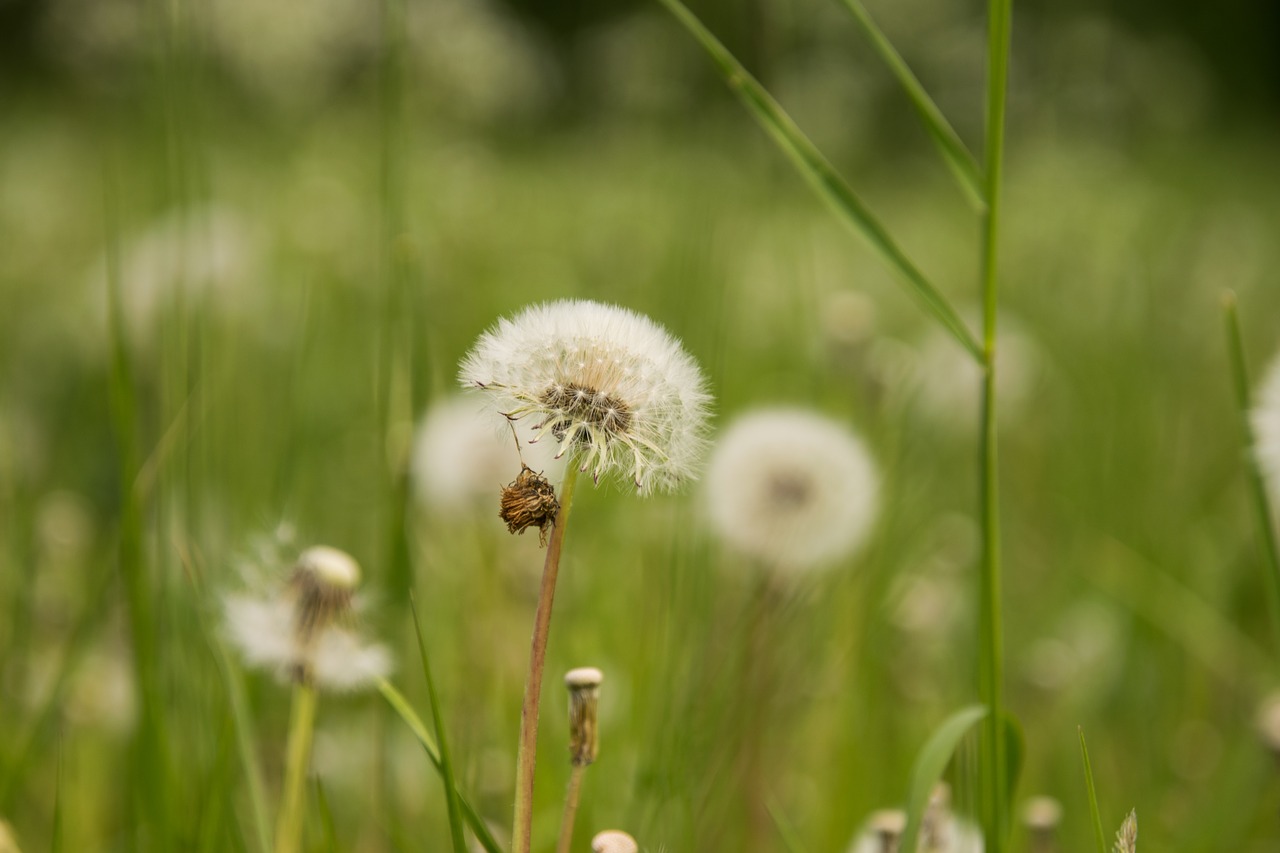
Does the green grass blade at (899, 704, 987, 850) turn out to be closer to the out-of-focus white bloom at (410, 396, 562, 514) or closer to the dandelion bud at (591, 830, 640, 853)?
the dandelion bud at (591, 830, 640, 853)

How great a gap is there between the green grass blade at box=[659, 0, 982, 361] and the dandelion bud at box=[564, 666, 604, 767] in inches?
7.4

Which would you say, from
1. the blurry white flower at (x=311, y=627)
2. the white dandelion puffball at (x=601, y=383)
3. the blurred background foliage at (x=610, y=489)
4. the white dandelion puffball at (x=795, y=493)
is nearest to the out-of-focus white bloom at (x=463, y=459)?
the blurred background foliage at (x=610, y=489)

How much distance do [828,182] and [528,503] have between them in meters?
0.19

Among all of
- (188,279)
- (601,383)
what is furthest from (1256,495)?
(188,279)

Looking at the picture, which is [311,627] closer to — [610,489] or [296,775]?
[296,775]

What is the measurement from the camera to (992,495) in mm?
417

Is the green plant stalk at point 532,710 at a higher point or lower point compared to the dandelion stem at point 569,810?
higher

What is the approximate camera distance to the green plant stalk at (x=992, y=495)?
16.2 inches

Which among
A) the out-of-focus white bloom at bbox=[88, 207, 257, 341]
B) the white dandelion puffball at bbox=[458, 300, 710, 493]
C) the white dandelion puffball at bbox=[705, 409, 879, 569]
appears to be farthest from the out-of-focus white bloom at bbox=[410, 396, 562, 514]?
the out-of-focus white bloom at bbox=[88, 207, 257, 341]

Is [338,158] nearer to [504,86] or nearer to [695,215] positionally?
[504,86]

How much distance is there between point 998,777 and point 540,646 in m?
0.18

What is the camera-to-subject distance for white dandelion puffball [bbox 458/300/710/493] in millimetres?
386

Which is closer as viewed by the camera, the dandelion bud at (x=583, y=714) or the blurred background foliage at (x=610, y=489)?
the dandelion bud at (x=583, y=714)

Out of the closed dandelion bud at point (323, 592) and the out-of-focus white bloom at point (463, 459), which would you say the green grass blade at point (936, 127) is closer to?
the closed dandelion bud at point (323, 592)
